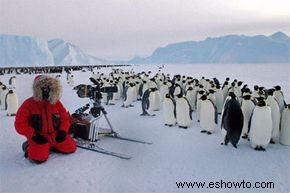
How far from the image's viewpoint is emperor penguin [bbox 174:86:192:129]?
24.5 feet

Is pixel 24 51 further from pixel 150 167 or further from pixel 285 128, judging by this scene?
pixel 150 167

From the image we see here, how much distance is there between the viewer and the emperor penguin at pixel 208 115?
6.98 meters

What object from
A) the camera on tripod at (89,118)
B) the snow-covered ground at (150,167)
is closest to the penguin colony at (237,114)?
the snow-covered ground at (150,167)

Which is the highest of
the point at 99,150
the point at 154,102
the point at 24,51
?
the point at 24,51

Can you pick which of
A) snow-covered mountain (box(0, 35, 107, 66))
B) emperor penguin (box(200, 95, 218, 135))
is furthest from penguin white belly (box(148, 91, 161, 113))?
snow-covered mountain (box(0, 35, 107, 66))

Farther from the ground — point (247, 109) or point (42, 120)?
point (247, 109)

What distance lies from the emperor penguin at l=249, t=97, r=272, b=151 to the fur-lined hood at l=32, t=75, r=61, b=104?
3.34m

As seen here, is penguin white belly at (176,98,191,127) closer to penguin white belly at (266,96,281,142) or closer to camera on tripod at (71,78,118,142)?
penguin white belly at (266,96,281,142)

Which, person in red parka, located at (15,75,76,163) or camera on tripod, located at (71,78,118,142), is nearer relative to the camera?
person in red parka, located at (15,75,76,163)

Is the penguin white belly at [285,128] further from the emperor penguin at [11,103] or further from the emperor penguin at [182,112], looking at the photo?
the emperor penguin at [11,103]

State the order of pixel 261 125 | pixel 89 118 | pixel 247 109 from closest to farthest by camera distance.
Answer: pixel 261 125 → pixel 89 118 → pixel 247 109

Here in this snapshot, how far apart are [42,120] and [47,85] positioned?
0.54 metres

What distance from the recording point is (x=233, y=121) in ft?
19.2

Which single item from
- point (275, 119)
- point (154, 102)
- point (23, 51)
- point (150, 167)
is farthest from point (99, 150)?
point (23, 51)
